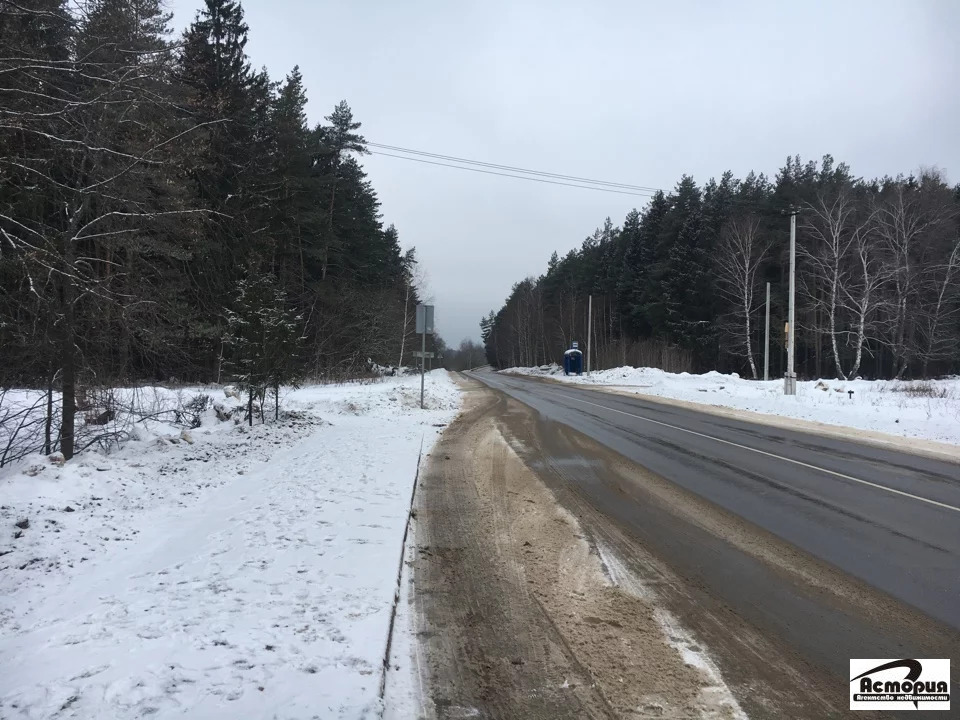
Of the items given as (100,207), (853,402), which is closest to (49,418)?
(100,207)

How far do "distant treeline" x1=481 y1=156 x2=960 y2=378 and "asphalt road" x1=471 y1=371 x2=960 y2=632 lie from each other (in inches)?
1052

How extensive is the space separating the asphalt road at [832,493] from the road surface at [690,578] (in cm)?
4

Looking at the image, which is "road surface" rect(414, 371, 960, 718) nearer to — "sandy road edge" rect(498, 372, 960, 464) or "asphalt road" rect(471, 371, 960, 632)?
"asphalt road" rect(471, 371, 960, 632)

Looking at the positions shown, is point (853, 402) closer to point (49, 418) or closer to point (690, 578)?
point (690, 578)

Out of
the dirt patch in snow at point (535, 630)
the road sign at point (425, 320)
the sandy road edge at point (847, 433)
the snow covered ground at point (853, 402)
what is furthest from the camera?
the road sign at point (425, 320)

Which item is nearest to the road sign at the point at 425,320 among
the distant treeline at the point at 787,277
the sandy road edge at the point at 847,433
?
the sandy road edge at the point at 847,433

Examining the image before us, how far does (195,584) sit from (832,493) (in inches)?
321

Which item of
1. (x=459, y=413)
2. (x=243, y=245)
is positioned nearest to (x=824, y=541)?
(x=459, y=413)

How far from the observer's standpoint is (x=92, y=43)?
5914 millimetres

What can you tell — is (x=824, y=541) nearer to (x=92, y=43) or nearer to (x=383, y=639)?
(x=383, y=639)

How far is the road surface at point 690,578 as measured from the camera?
10.8 feet

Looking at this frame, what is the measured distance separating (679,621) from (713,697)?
3.00 feet

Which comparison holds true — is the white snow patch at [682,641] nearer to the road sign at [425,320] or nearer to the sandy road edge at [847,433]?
the sandy road edge at [847,433]

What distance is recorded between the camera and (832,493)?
7910 millimetres
